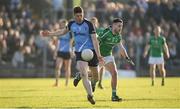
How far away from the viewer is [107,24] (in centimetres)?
3625

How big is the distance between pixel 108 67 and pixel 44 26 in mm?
18329

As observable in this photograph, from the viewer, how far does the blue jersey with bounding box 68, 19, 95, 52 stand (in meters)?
17.0

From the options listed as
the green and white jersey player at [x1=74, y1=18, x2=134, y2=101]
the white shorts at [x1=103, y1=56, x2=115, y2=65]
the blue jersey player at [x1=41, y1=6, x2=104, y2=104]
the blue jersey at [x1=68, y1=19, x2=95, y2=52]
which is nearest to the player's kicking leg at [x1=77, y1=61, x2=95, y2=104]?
the blue jersey player at [x1=41, y1=6, x2=104, y2=104]

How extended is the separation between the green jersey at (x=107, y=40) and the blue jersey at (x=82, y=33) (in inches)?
76.2

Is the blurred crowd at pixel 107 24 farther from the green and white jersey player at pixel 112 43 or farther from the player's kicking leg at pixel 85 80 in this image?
the player's kicking leg at pixel 85 80

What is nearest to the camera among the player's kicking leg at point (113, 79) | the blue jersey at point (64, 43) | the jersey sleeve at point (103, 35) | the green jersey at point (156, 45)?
the player's kicking leg at point (113, 79)

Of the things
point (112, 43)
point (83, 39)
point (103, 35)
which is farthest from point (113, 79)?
point (83, 39)

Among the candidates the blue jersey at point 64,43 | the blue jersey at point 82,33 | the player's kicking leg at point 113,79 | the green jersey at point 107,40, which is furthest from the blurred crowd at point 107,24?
the blue jersey at point 82,33

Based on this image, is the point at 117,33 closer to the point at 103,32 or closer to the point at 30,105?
the point at 103,32

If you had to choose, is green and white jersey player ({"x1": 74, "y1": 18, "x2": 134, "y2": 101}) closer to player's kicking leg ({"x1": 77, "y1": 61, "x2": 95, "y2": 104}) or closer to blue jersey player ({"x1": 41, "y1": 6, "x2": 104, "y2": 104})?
blue jersey player ({"x1": 41, "y1": 6, "x2": 104, "y2": 104})

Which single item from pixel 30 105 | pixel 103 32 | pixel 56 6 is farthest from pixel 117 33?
pixel 56 6

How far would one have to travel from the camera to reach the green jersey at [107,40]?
19.1 meters

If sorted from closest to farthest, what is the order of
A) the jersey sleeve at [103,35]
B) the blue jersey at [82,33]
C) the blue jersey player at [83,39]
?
1. the blue jersey player at [83,39]
2. the blue jersey at [82,33]
3. the jersey sleeve at [103,35]

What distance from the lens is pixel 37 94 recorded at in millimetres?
21719
